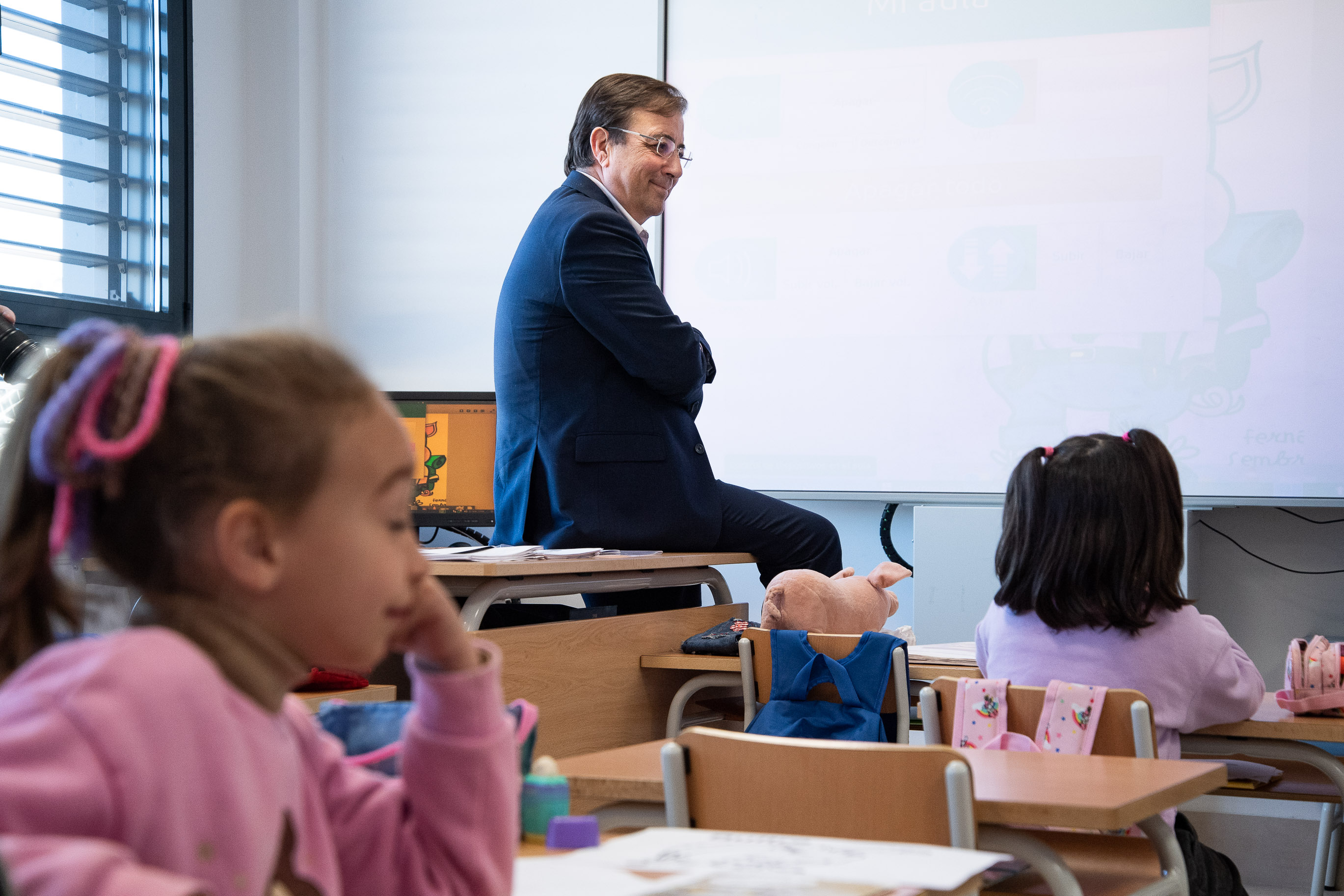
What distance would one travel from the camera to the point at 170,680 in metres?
0.54

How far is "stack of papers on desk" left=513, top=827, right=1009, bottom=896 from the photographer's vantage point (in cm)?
74

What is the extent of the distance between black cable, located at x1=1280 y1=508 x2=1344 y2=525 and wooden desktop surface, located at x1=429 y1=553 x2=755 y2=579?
189cm

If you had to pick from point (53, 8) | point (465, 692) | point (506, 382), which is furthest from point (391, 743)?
point (53, 8)

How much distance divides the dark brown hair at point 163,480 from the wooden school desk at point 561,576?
138 centimetres

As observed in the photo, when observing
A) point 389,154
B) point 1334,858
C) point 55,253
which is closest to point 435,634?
point 1334,858

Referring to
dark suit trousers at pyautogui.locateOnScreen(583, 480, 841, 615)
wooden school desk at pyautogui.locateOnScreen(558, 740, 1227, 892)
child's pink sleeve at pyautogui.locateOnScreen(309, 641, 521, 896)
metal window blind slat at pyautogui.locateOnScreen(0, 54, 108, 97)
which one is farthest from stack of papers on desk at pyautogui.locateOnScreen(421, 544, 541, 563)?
metal window blind slat at pyautogui.locateOnScreen(0, 54, 108, 97)

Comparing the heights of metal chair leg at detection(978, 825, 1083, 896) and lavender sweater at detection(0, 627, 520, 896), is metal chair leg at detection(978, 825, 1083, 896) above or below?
below

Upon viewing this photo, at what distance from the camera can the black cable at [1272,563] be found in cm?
395

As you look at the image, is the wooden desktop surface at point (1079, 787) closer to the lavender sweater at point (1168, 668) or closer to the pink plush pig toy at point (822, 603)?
the lavender sweater at point (1168, 668)

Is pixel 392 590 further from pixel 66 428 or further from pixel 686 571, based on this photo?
pixel 686 571

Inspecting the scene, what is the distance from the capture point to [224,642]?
1.99 feet

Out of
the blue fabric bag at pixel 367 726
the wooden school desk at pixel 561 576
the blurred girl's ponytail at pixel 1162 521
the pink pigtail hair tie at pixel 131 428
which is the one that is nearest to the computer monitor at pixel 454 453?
the wooden school desk at pixel 561 576

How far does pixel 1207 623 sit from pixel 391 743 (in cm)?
160

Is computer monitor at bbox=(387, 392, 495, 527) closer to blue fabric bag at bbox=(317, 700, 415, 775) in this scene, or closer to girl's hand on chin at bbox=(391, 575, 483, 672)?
blue fabric bag at bbox=(317, 700, 415, 775)
